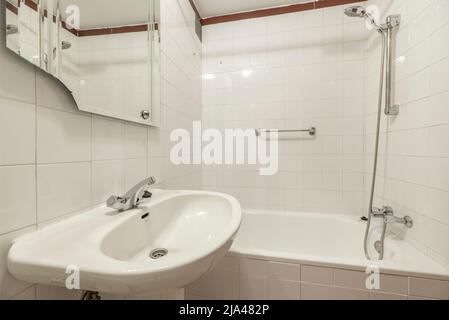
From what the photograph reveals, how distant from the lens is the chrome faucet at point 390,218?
111 cm

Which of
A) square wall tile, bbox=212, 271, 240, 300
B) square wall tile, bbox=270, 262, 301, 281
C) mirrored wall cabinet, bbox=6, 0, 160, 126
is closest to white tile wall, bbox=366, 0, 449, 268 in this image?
square wall tile, bbox=270, 262, 301, 281

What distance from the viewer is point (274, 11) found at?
5.74 feet

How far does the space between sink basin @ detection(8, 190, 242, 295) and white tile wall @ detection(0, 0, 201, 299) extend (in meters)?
0.06

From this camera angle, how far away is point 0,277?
1.53 ft

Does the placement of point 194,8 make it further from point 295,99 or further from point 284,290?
point 284,290

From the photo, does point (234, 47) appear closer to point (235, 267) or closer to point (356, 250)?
point (235, 267)

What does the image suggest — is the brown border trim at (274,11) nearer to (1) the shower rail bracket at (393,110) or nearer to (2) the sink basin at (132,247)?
(1) the shower rail bracket at (393,110)

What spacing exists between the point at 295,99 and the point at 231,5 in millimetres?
934

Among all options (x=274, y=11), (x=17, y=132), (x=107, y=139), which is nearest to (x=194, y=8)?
(x=274, y=11)

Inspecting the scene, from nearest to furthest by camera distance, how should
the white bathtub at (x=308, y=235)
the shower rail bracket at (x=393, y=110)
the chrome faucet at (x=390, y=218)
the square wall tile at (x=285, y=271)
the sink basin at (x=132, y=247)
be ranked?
the sink basin at (x=132, y=247), the square wall tile at (x=285, y=271), the chrome faucet at (x=390, y=218), the shower rail bracket at (x=393, y=110), the white bathtub at (x=308, y=235)

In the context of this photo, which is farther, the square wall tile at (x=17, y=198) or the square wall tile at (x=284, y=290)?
the square wall tile at (x=284, y=290)

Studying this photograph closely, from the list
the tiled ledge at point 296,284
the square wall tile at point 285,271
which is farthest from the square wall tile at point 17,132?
the square wall tile at point 285,271

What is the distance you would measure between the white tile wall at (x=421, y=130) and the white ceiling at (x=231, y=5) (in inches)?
29.8
